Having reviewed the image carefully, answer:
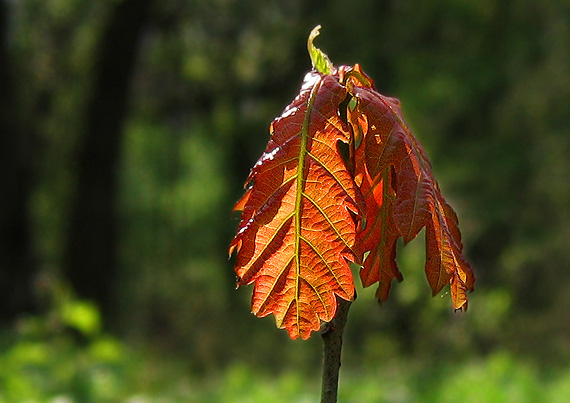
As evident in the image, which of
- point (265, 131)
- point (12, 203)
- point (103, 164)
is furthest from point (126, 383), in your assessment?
point (265, 131)

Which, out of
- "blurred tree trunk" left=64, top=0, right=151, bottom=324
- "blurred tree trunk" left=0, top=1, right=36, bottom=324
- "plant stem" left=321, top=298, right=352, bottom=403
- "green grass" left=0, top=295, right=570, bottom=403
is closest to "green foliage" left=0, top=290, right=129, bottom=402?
"green grass" left=0, top=295, right=570, bottom=403

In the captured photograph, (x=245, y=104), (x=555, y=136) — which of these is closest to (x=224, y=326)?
(x=245, y=104)

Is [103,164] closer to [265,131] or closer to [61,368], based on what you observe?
[265,131]

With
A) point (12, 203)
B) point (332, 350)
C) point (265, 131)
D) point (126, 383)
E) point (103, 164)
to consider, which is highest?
point (265, 131)

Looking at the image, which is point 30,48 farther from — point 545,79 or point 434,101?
point 545,79

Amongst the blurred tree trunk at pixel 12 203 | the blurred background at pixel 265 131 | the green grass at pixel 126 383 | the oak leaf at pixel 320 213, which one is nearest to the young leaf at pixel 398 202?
the oak leaf at pixel 320 213

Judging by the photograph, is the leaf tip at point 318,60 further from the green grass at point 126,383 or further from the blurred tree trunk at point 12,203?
the blurred tree trunk at point 12,203
